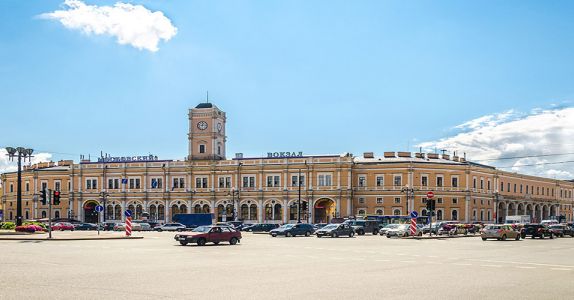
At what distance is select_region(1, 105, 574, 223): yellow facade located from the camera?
99.0 metres

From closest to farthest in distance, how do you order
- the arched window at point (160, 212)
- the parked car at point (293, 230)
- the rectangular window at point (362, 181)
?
1. the parked car at point (293, 230)
2. the rectangular window at point (362, 181)
3. the arched window at point (160, 212)

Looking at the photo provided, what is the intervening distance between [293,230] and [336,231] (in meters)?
4.57

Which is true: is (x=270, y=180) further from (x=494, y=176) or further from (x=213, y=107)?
(x=494, y=176)

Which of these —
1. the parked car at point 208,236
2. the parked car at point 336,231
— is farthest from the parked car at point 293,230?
the parked car at point 208,236

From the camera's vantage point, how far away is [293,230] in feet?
200

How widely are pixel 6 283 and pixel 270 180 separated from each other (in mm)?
85309

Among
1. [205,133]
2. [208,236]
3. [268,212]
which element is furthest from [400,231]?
[205,133]

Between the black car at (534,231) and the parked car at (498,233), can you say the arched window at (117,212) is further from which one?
the parked car at (498,233)

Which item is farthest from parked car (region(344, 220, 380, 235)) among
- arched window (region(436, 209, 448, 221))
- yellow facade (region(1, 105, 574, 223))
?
arched window (region(436, 209, 448, 221))

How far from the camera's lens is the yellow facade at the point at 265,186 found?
9900cm

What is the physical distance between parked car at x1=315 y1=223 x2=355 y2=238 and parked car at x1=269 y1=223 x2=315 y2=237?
2972mm

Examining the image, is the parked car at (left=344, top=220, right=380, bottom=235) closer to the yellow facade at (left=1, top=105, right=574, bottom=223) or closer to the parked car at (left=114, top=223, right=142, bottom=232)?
the yellow facade at (left=1, top=105, right=574, bottom=223)

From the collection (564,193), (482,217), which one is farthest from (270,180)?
(564,193)

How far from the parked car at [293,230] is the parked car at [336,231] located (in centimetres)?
297
